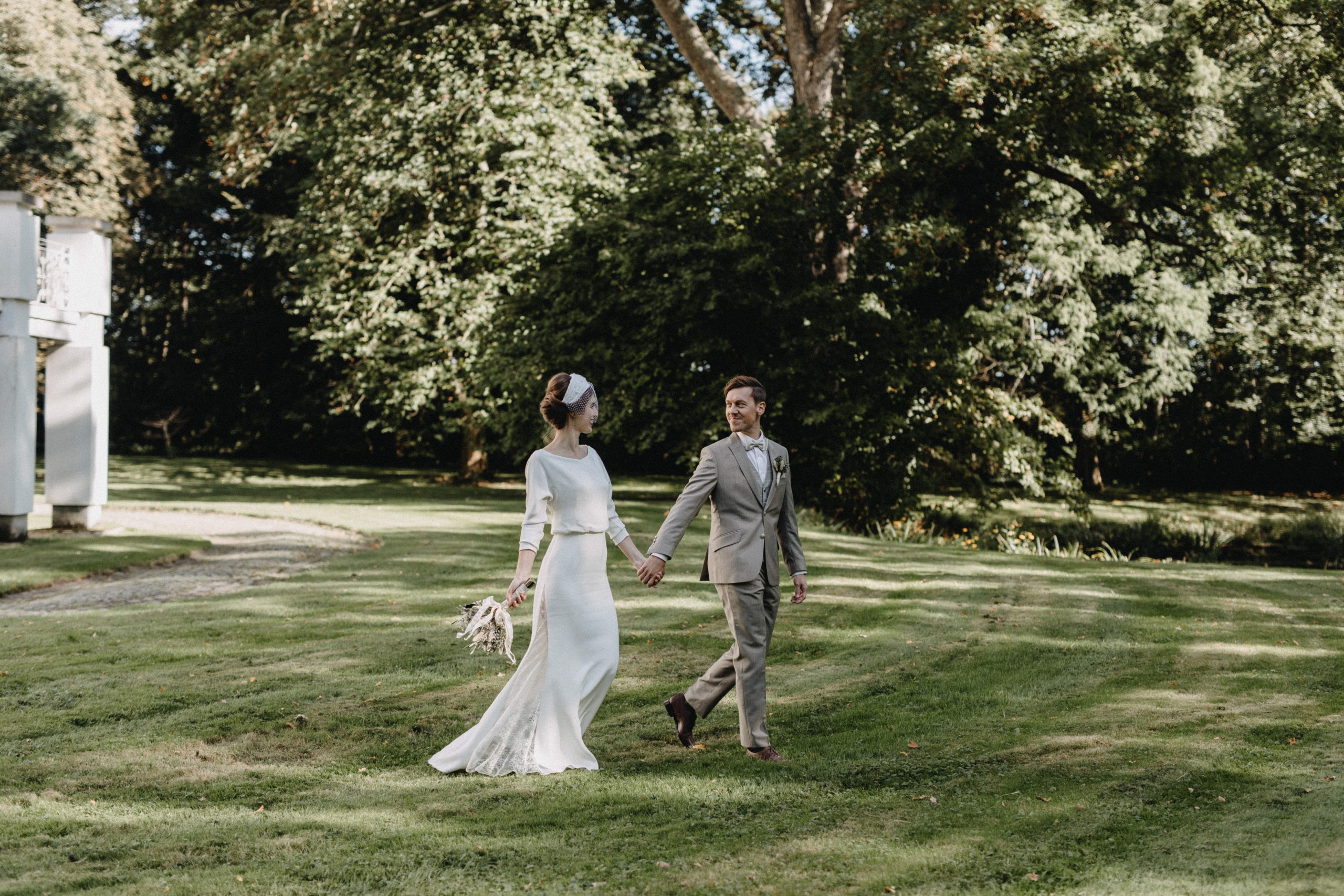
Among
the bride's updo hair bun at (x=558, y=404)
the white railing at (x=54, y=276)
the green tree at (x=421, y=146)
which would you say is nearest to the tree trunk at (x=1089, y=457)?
the green tree at (x=421, y=146)

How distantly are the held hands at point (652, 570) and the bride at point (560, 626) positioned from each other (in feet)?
0.27

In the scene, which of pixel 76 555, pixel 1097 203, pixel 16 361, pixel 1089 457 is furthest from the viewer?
pixel 1089 457

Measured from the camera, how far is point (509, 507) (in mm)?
22297

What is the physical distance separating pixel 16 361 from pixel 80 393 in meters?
1.72

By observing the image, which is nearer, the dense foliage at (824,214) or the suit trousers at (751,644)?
the suit trousers at (751,644)

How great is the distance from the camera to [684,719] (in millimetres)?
6402

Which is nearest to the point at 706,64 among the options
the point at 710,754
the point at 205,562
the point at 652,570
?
the point at 205,562

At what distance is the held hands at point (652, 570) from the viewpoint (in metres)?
5.89

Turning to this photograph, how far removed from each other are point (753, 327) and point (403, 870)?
15941 mm

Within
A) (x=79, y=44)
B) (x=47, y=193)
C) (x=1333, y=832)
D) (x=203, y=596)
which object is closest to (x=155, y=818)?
(x=1333, y=832)

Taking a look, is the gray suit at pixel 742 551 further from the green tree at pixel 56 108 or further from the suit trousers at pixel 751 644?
the green tree at pixel 56 108

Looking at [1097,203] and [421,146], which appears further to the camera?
[421,146]

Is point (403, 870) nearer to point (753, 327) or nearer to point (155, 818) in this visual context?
point (155, 818)

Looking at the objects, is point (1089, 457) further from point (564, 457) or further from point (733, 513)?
point (564, 457)
